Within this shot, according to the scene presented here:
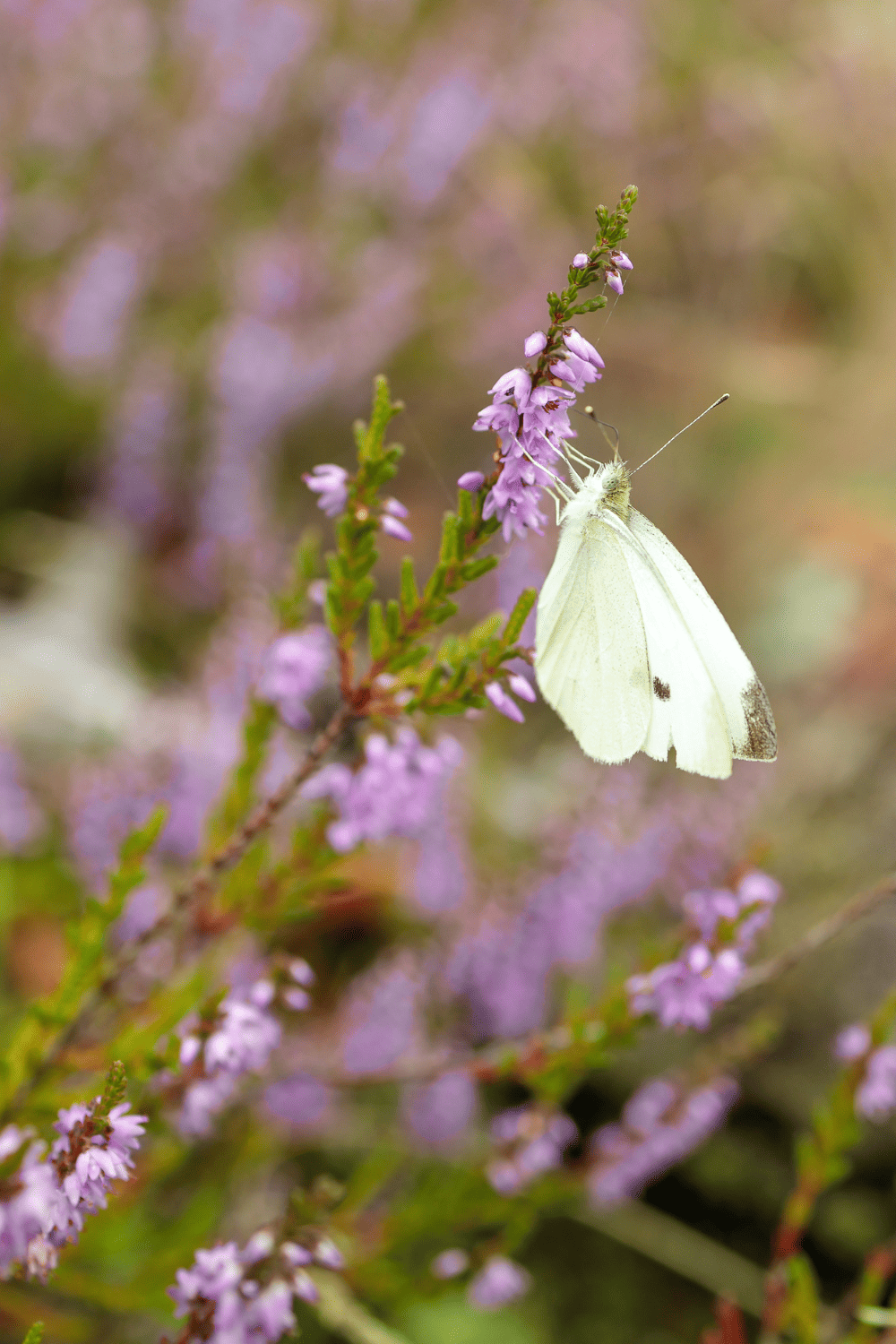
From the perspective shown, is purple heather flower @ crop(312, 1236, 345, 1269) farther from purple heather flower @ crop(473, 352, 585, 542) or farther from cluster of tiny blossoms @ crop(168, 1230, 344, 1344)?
purple heather flower @ crop(473, 352, 585, 542)

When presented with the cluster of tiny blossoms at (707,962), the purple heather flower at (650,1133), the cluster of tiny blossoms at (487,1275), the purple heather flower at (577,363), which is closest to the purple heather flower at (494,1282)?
the cluster of tiny blossoms at (487,1275)

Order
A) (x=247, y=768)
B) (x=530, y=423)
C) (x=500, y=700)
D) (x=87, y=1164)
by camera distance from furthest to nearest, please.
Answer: (x=247, y=768) < (x=500, y=700) < (x=530, y=423) < (x=87, y=1164)

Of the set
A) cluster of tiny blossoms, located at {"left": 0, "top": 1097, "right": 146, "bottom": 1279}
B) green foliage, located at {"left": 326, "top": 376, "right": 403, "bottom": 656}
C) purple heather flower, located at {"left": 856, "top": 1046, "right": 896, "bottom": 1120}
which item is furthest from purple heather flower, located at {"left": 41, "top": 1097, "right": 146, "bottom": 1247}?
purple heather flower, located at {"left": 856, "top": 1046, "right": 896, "bottom": 1120}

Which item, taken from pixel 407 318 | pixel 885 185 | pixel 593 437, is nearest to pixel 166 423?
pixel 407 318

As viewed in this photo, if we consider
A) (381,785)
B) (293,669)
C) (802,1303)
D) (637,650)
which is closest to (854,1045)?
(802,1303)

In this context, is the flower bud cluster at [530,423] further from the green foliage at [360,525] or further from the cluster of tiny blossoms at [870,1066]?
the cluster of tiny blossoms at [870,1066]

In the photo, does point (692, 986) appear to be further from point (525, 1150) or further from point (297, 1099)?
point (297, 1099)
